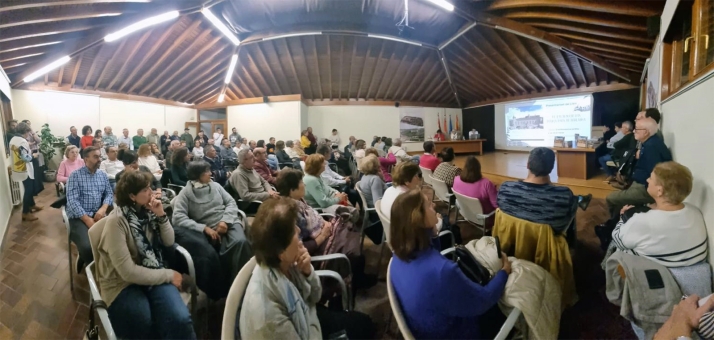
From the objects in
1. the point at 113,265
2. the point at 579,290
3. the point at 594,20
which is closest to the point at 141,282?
the point at 113,265

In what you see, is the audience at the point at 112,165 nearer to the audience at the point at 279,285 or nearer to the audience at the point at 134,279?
the audience at the point at 134,279

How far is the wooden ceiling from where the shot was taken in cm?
562

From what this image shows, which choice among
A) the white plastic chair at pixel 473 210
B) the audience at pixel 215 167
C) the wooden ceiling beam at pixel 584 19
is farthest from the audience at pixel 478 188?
the wooden ceiling beam at pixel 584 19

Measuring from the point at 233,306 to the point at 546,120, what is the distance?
43.4 feet

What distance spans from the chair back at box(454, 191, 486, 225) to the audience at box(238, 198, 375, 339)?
5.86 ft

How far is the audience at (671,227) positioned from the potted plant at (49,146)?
10.0 m

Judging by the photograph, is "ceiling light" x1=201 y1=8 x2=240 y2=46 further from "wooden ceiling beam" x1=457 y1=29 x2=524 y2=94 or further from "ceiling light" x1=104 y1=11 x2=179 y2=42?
"wooden ceiling beam" x1=457 y1=29 x2=524 y2=94

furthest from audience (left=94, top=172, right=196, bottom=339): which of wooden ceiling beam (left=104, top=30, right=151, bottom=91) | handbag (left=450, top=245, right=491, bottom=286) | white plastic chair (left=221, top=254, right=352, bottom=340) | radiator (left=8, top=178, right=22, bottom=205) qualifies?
wooden ceiling beam (left=104, top=30, right=151, bottom=91)

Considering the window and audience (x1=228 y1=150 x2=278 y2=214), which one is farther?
audience (x1=228 y1=150 x2=278 y2=214)

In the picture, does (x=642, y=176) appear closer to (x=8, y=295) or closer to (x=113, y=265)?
(x=113, y=265)

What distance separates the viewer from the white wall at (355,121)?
13.4 metres

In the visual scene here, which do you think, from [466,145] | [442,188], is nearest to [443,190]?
[442,188]

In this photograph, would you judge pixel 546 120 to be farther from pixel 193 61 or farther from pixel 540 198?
pixel 193 61

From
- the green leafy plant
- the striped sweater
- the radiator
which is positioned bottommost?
the radiator
